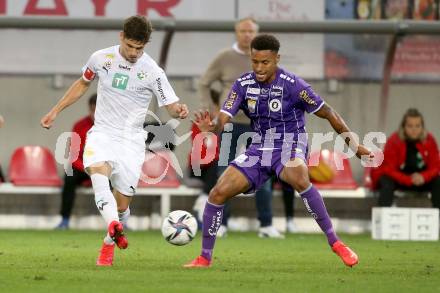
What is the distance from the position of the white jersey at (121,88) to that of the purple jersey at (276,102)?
1.98 ft

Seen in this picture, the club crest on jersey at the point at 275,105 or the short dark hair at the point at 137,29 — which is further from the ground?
the short dark hair at the point at 137,29

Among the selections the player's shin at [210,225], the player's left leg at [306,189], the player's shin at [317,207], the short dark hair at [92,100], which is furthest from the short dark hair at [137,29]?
the short dark hair at [92,100]

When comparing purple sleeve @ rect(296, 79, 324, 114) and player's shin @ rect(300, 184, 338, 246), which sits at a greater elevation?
purple sleeve @ rect(296, 79, 324, 114)

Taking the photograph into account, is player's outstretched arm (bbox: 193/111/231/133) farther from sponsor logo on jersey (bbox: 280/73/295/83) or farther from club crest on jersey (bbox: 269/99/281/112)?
sponsor logo on jersey (bbox: 280/73/295/83)

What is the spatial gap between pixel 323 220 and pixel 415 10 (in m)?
7.08

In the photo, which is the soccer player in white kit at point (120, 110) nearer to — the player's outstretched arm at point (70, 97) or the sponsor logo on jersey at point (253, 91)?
the player's outstretched arm at point (70, 97)

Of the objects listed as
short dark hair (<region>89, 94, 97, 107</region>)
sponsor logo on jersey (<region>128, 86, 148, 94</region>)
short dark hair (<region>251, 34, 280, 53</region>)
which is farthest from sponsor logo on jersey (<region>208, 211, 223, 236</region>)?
short dark hair (<region>89, 94, 97, 107</region>)

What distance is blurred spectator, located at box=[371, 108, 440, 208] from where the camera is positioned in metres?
15.9

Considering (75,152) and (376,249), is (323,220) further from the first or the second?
(75,152)

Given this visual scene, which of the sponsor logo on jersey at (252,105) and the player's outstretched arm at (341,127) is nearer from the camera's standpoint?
the player's outstretched arm at (341,127)

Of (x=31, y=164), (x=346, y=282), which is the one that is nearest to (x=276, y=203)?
(x=31, y=164)

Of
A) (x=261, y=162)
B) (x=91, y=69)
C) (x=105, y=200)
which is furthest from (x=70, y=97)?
(x=261, y=162)

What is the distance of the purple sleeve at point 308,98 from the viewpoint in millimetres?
10188

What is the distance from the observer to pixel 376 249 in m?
13.2
